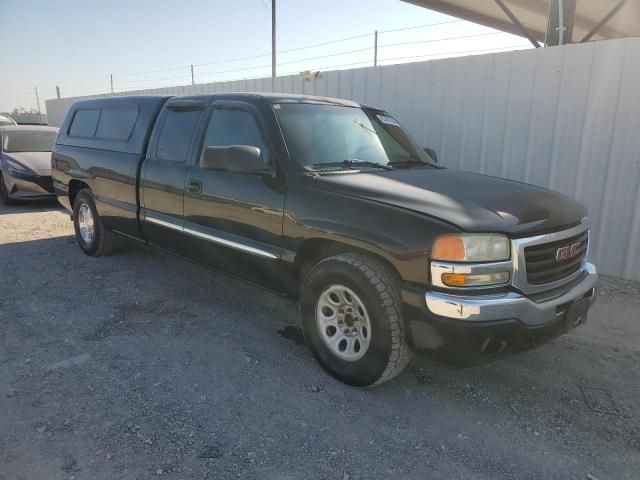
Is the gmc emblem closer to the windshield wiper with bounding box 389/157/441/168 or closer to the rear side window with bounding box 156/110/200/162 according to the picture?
the windshield wiper with bounding box 389/157/441/168

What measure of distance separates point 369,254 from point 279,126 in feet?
4.11

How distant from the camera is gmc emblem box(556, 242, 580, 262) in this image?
9.50 feet

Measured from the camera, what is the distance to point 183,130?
4.26m

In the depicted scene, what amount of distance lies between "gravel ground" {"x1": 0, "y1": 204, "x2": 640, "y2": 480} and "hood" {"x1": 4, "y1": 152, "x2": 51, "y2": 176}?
17.5 ft

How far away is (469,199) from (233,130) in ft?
6.45

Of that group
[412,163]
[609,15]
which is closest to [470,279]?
[412,163]

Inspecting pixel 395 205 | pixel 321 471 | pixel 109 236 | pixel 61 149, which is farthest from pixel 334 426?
pixel 61 149

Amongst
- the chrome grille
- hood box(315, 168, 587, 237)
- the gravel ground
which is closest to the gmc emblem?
the chrome grille

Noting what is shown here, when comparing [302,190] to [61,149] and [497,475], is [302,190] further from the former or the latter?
[61,149]

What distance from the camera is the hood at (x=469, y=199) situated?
105 inches

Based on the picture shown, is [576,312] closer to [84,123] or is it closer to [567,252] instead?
[567,252]

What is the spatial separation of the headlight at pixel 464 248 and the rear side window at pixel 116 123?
12.1 ft

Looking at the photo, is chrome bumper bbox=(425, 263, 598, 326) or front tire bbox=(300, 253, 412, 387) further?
front tire bbox=(300, 253, 412, 387)

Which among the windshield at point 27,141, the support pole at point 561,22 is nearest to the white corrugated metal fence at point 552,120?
the support pole at point 561,22
